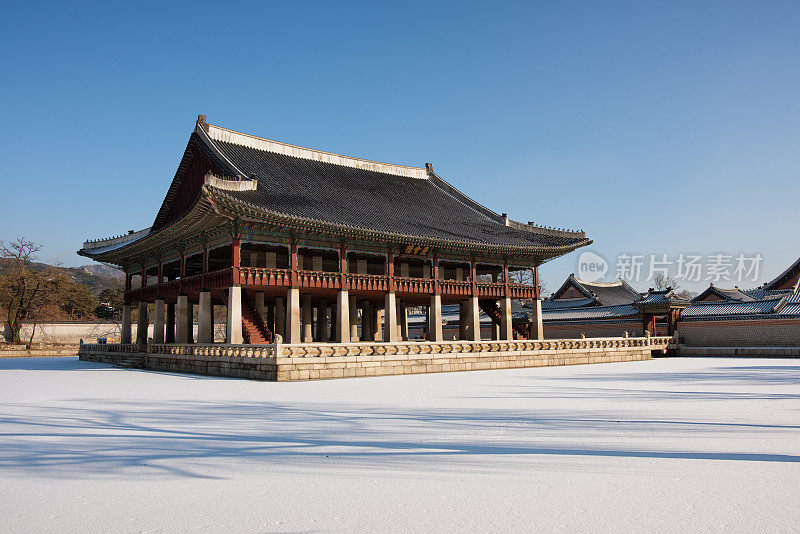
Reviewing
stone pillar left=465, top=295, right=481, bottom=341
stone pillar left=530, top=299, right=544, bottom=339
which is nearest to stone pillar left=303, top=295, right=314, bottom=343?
stone pillar left=465, top=295, right=481, bottom=341

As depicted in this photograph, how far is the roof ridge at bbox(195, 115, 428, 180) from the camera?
104 ft

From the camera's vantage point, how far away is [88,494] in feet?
17.7

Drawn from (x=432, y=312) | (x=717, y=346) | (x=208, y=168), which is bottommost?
(x=717, y=346)

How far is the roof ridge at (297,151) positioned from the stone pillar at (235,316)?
1191cm

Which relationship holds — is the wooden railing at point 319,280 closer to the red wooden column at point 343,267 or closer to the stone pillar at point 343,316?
the red wooden column at point 343,267

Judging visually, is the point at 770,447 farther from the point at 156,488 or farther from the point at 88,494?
the point at 88,494

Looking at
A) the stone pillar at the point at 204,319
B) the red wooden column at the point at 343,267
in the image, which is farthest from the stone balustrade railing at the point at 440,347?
the stone pillar at the point at 204,319

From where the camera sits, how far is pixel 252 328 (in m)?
24.4

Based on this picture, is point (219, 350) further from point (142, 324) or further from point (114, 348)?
point (114, 348)

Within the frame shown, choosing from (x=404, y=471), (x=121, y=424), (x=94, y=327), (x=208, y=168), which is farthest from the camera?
(x=94, y=327)

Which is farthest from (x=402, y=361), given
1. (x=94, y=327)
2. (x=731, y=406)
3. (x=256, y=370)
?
(x=94, y=327)

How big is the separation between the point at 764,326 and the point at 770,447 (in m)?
34.7

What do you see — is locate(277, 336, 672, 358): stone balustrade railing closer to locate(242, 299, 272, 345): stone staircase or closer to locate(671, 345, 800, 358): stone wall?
locate(671, 345, 800, 358): stone wall

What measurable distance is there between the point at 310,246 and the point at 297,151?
448 inches
